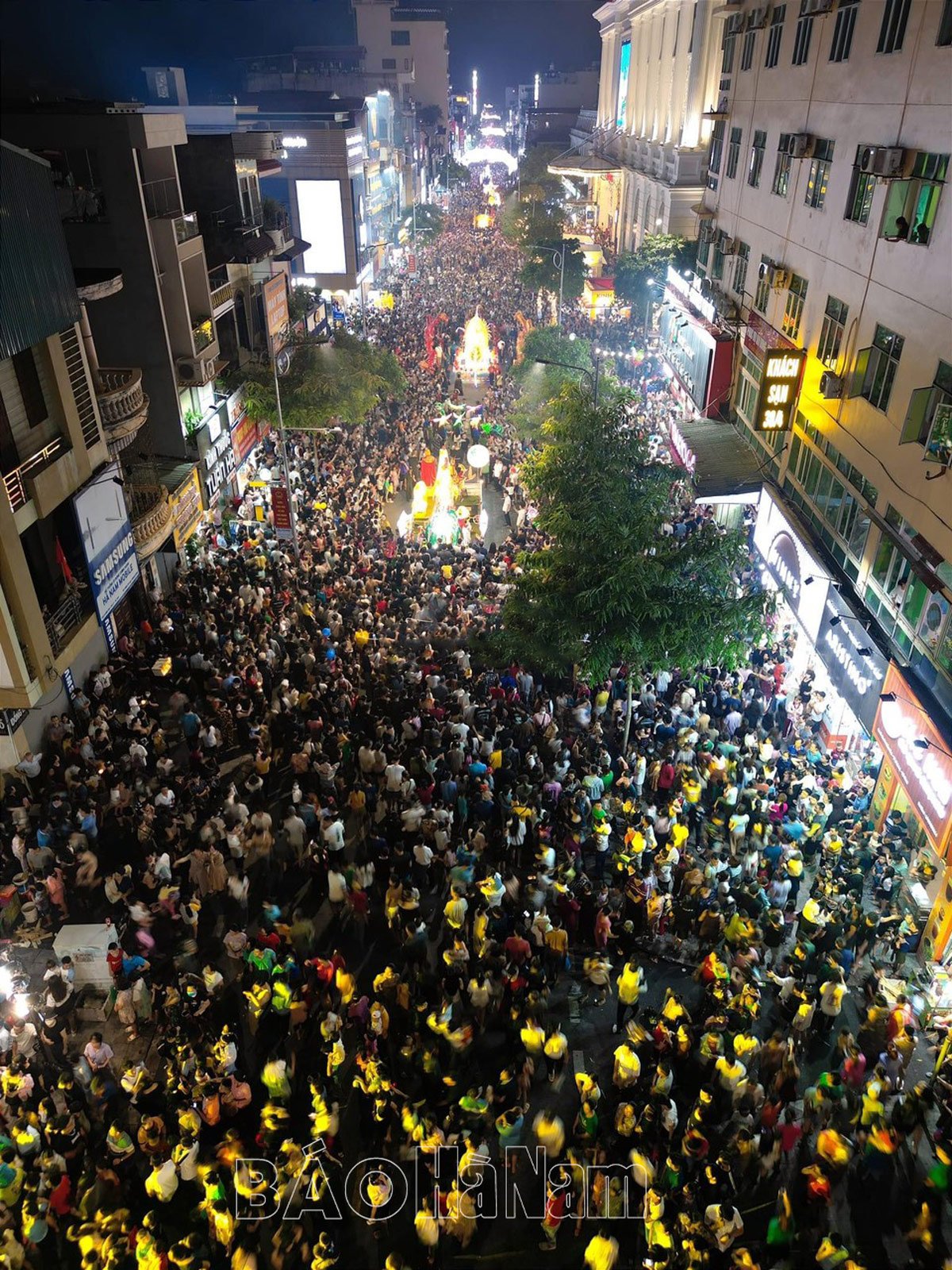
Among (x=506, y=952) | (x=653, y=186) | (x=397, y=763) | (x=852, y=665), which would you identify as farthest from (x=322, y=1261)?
(x=653, y=186)

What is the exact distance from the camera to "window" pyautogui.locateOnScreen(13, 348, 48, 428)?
13.7 meters

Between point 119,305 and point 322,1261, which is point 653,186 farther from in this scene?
point 322,1261

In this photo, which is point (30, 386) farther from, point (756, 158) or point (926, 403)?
point (756, 158)

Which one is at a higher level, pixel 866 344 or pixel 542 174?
pixel 866 344

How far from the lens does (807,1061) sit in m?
10.7

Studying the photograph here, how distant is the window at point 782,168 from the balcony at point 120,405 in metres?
15.9

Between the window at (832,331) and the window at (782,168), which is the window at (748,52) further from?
the window at (832,331)

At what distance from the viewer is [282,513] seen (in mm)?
22938

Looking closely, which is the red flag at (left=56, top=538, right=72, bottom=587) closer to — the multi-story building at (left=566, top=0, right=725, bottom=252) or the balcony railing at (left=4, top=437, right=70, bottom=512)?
the balcony railing at (left=4, top=437, right=70, bottom=512)

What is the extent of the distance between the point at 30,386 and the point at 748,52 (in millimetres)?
22105

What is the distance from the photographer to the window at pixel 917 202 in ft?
44.1

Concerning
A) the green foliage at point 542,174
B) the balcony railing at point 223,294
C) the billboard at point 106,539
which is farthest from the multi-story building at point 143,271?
the green foliage at point 542,174

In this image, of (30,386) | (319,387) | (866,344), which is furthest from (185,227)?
(866,344)

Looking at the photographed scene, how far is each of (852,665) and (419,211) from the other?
71596mm
